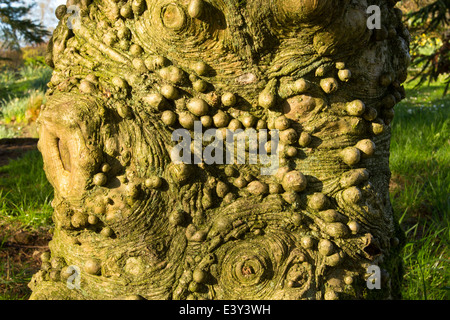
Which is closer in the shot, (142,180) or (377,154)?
(142,180)

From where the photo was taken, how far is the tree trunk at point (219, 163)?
1620 millimetres

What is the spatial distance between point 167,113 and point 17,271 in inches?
67.5

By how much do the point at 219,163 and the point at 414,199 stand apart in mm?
2170

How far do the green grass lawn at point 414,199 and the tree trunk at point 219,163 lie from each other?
2.09 ft

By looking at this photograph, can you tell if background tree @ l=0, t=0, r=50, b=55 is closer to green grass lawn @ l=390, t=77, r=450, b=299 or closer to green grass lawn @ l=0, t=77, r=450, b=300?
green grass lawn @ l=0, t=77, r=450, b=300

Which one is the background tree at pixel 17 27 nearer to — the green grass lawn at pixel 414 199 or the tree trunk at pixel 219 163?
the green grass lawn at pixel 414 199

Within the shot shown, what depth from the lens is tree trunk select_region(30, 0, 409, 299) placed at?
162 centimetres

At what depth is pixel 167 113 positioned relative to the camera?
1.66m

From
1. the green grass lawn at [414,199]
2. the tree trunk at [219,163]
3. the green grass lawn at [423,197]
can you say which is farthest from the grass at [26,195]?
the green grass lawn at [423,197]

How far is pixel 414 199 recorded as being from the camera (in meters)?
3.14

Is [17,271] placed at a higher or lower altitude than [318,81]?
lower

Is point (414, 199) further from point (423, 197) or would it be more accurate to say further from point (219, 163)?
point (219, 163)

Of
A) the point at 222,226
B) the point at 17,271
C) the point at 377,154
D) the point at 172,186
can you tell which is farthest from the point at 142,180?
the point at 17,271
